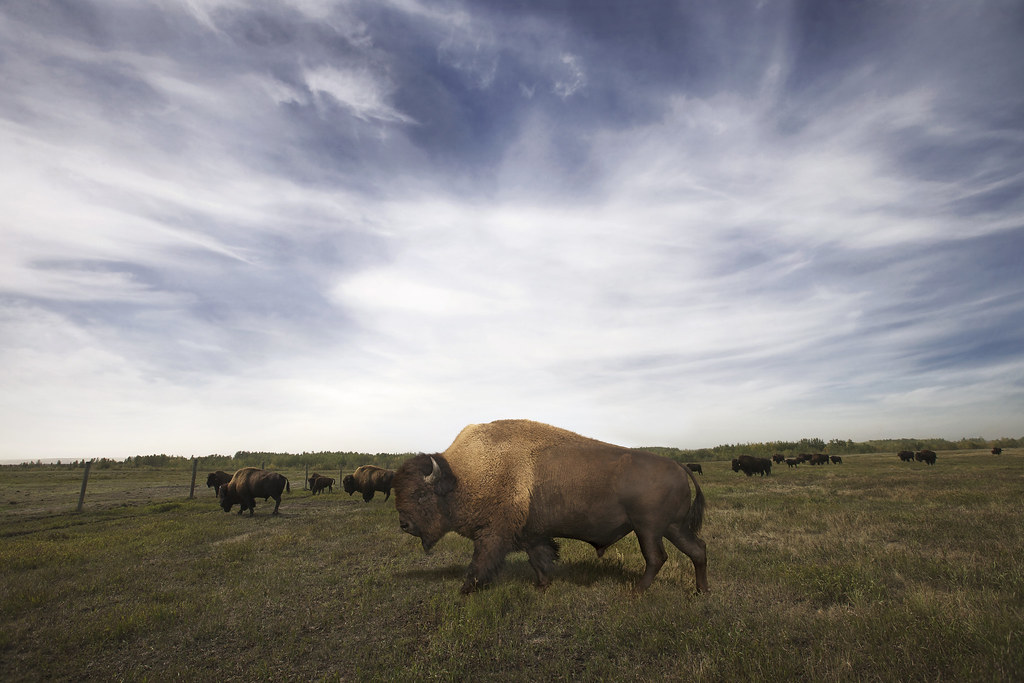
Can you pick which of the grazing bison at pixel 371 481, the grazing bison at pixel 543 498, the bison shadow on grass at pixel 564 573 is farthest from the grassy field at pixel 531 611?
the grazing bison at pixel 371 481

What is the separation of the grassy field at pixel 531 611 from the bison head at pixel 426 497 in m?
0.95

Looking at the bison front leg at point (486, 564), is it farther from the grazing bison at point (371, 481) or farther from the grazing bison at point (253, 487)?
the grazing bison at point (371, 481)

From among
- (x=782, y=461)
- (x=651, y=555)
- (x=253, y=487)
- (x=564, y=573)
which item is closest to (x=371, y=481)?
(x=253, y=487)

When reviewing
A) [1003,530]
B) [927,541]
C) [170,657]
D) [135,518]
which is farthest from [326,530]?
[1003,530]

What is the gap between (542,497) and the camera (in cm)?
683

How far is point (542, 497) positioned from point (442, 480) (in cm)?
176

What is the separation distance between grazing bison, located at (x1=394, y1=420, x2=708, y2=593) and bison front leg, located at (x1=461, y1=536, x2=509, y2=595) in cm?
1

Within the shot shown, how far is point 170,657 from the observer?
5234mm

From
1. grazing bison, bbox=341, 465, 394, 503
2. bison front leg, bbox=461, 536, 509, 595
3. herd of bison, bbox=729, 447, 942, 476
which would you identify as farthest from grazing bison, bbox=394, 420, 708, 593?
herd of bison, bbox=729, 447, 942, 476

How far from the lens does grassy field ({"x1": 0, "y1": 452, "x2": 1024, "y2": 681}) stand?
4344 mm

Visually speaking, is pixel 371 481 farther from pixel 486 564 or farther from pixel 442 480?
pixel 486 564

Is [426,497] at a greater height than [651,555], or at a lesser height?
greater

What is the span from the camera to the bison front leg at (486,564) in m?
6.63

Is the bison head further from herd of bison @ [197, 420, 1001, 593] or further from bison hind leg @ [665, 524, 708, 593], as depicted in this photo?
bison hind leg @ [665, 524, 708, 593]
